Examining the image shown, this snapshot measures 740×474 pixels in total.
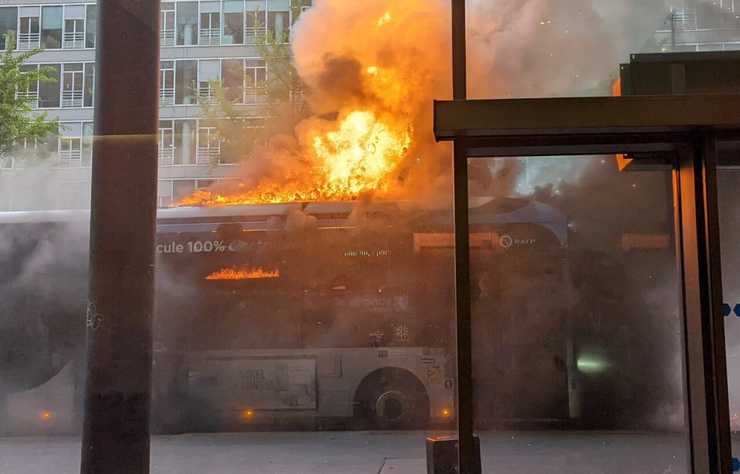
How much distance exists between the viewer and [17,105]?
9711mm

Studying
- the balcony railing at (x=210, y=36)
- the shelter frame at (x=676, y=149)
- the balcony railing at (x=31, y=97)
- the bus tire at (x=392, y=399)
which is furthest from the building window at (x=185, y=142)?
the shelter frame at (x=676, y=149)

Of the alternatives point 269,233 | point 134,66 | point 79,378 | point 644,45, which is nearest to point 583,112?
point 644,45

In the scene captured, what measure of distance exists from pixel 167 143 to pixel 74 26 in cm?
190

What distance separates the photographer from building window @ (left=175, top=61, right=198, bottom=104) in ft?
31.9

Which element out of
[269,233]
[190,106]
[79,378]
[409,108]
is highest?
[190,106]

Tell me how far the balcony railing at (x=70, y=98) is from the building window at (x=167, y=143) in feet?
3.98

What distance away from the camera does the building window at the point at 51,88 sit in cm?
997

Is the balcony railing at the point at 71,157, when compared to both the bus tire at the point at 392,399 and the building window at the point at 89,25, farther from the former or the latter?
the bus tire at the point at 392,399

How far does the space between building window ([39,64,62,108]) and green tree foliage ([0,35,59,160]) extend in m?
0.10

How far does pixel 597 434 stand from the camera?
6.77m

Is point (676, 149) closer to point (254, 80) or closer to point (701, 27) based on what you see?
point (701, 27)

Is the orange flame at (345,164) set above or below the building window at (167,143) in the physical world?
below

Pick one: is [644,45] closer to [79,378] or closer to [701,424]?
[701,424]

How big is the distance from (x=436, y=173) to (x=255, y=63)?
3.35m
